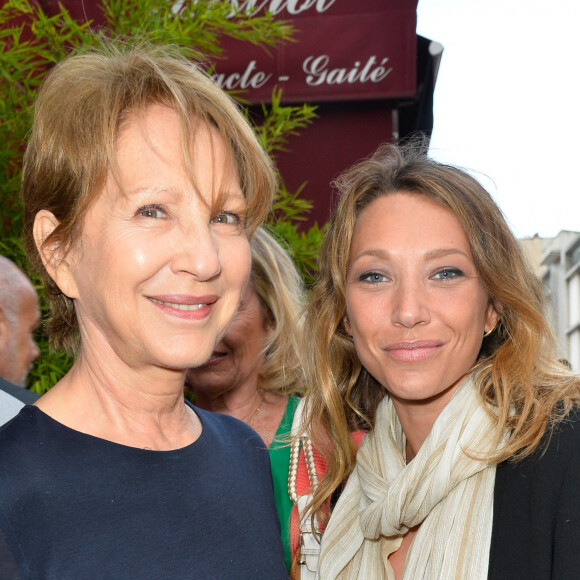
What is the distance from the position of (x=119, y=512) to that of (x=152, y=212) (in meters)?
0.51

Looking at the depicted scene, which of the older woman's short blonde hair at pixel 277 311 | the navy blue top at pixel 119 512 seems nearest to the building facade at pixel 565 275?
the older woman's short blonde hair at pixel 277 311

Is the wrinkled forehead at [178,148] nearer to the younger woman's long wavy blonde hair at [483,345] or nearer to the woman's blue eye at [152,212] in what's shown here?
the woman's blue eye at [152,212]

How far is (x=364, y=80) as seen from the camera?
443 centimetres

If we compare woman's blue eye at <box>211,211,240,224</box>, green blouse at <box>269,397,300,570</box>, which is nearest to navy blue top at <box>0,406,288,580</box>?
woman's blue eye at <box>211,211,240,224</box>

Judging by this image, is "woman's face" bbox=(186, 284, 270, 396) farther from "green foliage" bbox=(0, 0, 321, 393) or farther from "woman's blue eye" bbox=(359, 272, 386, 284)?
"woman's blue eye" bbox=(359, 272, 386, 284)

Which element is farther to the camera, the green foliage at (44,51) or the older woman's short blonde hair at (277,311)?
the green foliage at (44,51)

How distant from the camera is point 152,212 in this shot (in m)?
1.29

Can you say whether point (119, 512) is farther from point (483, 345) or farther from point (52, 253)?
point (483, 345)

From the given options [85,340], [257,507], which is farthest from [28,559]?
[257,507]

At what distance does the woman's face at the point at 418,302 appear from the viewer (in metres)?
1.88

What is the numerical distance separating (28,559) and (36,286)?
2.14 metres

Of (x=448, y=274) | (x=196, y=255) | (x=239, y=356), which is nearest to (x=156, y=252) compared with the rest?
(x=196, y=255)

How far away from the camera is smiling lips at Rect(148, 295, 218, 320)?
1303 millimetres

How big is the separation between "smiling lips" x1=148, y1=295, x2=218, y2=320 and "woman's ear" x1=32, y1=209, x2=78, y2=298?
0.17 m
